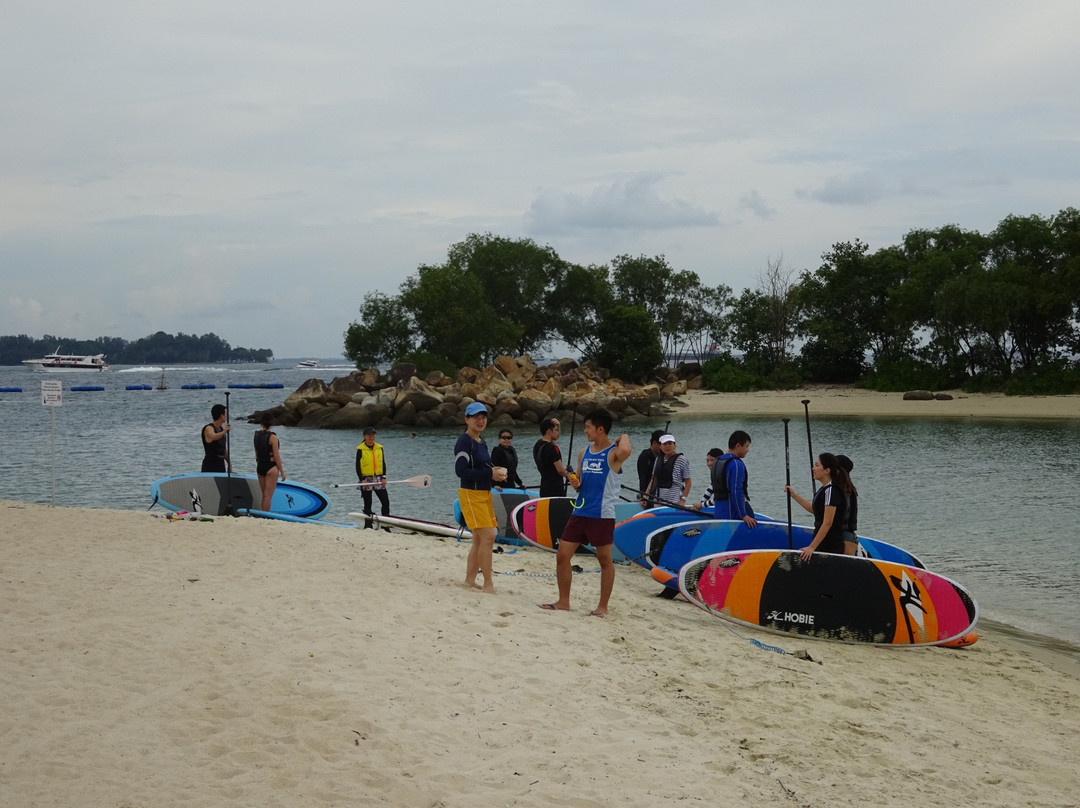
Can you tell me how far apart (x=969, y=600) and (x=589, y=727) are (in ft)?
17.4

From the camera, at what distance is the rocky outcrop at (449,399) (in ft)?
149

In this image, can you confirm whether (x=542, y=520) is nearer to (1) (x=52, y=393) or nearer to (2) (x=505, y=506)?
(2) (x=505, y=506)

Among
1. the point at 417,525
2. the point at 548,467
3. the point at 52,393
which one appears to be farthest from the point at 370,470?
the point at 52,393

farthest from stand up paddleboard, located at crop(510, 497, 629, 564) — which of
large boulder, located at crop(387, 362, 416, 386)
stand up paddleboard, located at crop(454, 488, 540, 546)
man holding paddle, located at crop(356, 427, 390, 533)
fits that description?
large boulder, located at crop(387, 362, 416, 386)

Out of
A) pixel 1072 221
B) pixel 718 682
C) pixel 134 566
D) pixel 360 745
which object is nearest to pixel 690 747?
pixel 718 682

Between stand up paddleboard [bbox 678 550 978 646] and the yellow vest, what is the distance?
756 cm

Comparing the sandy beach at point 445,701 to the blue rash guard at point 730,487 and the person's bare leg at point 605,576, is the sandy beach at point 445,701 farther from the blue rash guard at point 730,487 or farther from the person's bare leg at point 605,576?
the blue rash guard at point 730,487

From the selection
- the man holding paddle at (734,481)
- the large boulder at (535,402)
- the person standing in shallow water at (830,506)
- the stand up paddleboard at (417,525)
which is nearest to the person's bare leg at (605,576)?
the person standing in shallow water at (830,506)

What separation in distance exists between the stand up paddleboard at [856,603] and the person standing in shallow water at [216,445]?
8.35 meters

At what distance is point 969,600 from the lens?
30.2 feet

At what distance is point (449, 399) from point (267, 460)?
32.6 m

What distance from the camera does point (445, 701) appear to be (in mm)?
5883

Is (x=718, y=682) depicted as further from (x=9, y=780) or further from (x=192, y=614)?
(x=9, y=780)

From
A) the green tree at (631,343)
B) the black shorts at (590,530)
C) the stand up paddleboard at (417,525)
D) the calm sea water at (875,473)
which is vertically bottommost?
the calm sea water at (875,473)
